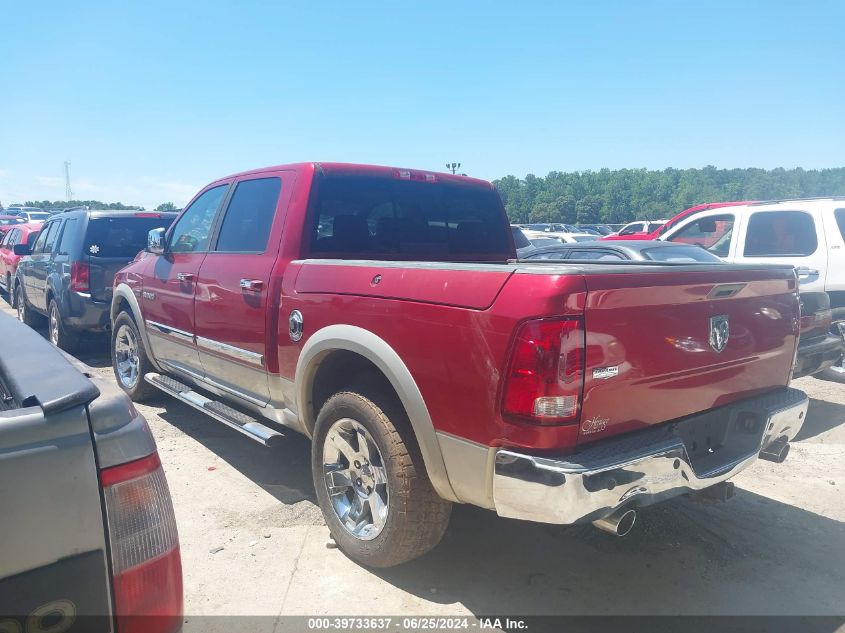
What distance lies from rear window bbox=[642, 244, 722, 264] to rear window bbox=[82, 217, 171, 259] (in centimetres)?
577

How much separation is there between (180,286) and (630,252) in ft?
14.3

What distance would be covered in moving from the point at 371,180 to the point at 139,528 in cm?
298

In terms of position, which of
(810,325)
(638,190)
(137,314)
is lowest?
(810,325)

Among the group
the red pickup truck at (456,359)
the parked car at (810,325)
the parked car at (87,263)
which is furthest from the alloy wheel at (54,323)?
the parked car at (810,325)

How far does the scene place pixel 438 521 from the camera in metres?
2.97

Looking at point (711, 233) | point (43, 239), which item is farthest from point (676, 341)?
point (43, 239)

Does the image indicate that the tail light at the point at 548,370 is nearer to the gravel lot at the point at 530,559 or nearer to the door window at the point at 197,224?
the gravel lot at the point at 530,559

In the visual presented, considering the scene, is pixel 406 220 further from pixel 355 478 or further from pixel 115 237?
pixel 115 237

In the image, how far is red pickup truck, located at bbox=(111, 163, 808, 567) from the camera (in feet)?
7.73

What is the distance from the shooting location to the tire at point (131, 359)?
225 inches

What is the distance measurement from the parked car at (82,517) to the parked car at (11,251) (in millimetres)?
11750

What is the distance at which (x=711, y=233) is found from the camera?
870 centimetres

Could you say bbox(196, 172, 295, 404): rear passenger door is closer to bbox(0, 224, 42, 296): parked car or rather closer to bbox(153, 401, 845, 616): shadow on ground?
bbox(153, 401, 845, 616): shadow on ground

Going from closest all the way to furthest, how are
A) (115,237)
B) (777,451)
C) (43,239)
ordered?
(777,451) → (115,237) → (43,239)
